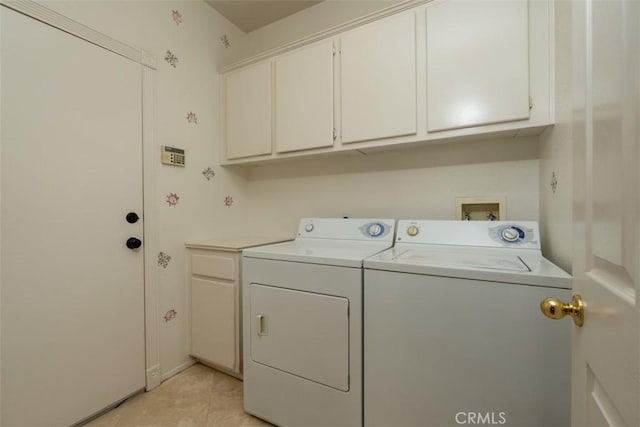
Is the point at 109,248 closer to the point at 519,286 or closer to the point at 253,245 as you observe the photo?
the point at 253,245

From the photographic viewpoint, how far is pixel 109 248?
149 centimetres

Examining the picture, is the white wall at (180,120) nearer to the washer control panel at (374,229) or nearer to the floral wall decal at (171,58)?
the floral wall decal at (171,58)

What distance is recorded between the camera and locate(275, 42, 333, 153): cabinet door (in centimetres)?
170

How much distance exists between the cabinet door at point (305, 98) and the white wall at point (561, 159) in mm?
1074

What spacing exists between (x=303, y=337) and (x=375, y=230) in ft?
2.48

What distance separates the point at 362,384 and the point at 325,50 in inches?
→ 71.7

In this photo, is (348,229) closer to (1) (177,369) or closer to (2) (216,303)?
(2) (216,303)

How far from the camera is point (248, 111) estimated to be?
2.03 meters

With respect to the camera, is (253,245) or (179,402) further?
(253,245)

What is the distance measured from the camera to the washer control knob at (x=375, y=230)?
1664mm

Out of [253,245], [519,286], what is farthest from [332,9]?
[519,286]

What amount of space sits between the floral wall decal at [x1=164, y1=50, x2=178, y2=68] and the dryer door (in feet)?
5.15

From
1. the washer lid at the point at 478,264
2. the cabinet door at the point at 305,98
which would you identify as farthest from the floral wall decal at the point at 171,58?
the washer lid at the point at 478,264

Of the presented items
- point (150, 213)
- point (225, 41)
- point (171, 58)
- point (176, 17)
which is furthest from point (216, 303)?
point (225, 41)
